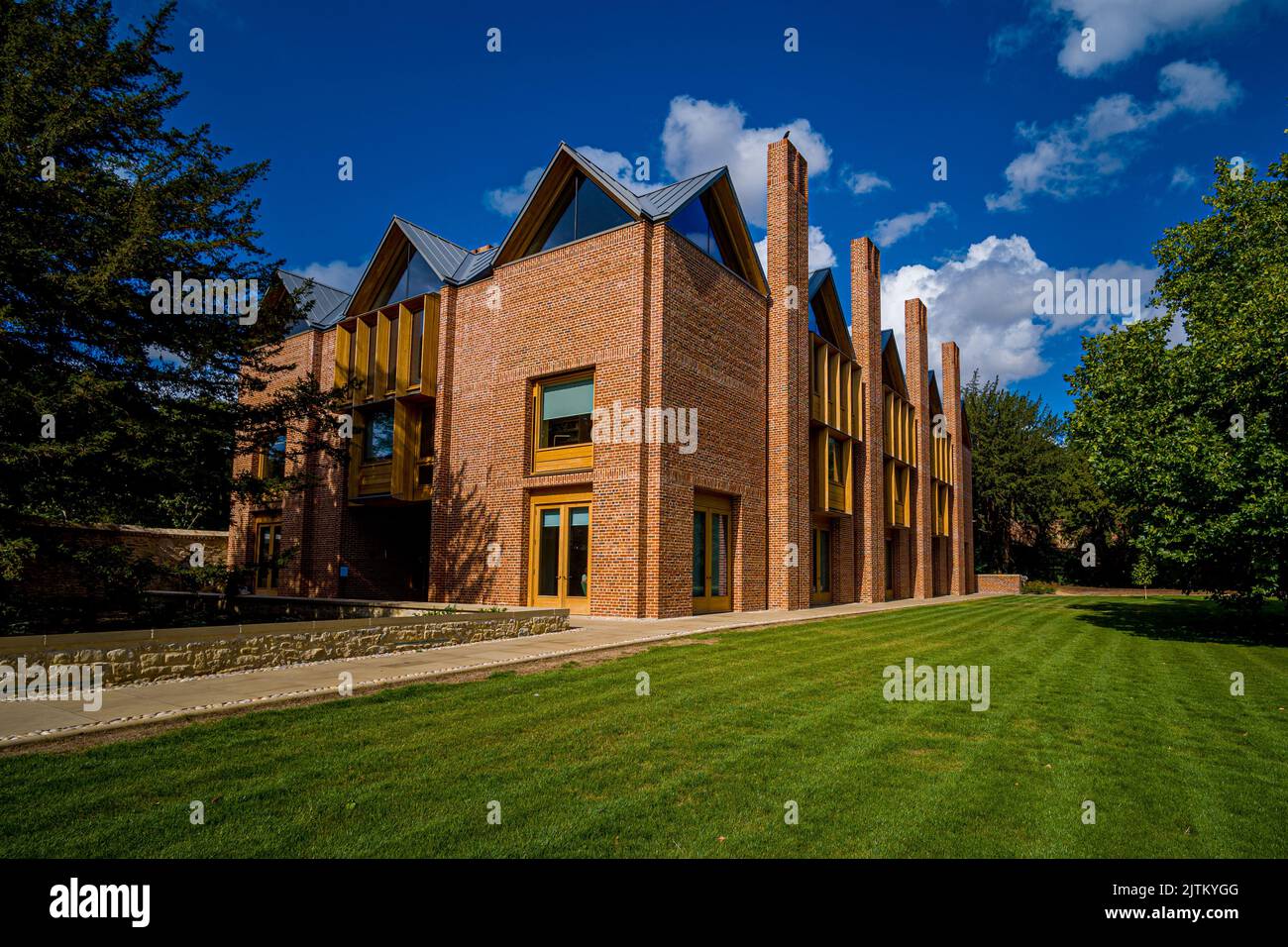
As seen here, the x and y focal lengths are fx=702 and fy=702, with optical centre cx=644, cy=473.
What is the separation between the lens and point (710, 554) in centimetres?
1792

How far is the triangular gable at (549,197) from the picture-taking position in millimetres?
17344

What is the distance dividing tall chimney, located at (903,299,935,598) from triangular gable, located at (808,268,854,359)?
7.88 m

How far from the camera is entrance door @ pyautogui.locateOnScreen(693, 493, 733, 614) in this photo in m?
17.3

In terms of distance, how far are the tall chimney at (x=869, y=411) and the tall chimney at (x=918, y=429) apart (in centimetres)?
563

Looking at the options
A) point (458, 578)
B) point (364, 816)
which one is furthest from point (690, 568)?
point (364, 816)

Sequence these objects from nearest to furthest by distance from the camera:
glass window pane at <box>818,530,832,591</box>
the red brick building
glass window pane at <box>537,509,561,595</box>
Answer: the red brick building → glass window pane at <box>537,509,561,595</box> → glass window pane at <box>818,530,832,591</box>

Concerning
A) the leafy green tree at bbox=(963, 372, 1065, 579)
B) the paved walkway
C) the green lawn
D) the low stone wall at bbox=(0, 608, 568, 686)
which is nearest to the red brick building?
the paved walkway

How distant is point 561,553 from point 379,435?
8707 millimetres

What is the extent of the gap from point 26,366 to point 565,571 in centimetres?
1083

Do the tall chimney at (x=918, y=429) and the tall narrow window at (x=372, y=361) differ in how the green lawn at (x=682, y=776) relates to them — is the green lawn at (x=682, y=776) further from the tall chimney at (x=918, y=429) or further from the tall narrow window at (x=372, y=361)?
the tall chimney at (x=918, y=429)

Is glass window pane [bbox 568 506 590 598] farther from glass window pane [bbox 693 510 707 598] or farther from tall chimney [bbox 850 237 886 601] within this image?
tall chimney [bbox 850 237 886 601]

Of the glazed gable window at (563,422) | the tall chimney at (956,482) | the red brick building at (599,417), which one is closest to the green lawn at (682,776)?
the red brick building at (599,417)
